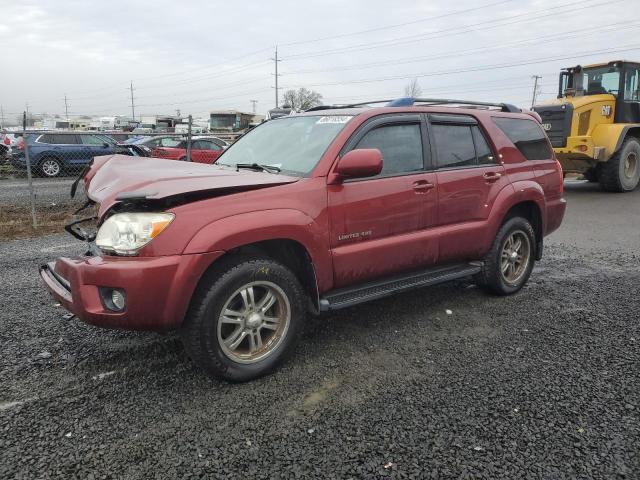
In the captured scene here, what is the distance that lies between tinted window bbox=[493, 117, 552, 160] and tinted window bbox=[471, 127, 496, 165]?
1.04ft

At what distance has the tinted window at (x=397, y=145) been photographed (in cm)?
372

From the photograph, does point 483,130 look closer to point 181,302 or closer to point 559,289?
point 559,289

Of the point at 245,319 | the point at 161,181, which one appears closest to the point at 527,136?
the point at 245,319

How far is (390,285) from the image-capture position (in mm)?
3693

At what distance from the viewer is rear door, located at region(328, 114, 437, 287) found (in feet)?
11.1

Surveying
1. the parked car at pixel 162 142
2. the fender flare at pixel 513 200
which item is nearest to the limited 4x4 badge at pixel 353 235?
the fender flare at pixel 513 200

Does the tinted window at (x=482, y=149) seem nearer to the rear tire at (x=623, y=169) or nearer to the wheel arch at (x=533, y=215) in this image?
the wheel arch at (x=533, y=215)

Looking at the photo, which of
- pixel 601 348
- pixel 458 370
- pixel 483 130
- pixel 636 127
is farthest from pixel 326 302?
pixel 636 127

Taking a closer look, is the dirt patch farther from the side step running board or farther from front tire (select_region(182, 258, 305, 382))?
the side step running board

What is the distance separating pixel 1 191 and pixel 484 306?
12442 mm

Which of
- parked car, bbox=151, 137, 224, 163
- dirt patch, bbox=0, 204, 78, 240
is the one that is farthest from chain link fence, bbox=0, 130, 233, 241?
dirt patch, bbox=0, 204, 78, 240

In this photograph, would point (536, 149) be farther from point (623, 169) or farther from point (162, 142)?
point (162, 142)

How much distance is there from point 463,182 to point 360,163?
4.39 feet

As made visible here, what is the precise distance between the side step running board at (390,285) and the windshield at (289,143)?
0.91m
